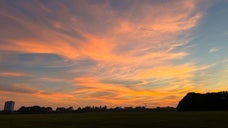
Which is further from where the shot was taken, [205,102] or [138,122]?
[205,102]

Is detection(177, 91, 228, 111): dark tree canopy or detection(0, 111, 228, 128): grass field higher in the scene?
detection(177, 91, 228, 111): dark tree canopy

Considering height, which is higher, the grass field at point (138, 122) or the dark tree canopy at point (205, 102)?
the dark tree canopy at point (205, 102)

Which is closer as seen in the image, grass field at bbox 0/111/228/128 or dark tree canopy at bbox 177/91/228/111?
grass field at bbox 0/111/228/128

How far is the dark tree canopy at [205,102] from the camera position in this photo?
355 ft

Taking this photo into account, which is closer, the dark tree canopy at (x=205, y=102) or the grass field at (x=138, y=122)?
the grass field at (x=138, y=122)

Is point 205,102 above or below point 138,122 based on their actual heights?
above

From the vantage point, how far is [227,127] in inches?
960

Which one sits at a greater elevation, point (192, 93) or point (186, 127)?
point (192, 93)

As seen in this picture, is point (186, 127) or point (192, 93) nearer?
point (186, 127)

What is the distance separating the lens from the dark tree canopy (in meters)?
108

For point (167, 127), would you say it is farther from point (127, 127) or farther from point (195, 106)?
point (195, 106)

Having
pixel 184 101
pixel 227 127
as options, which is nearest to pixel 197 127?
pixel 227 127

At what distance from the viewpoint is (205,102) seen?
112375 millimetres

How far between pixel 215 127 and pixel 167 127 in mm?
4531
